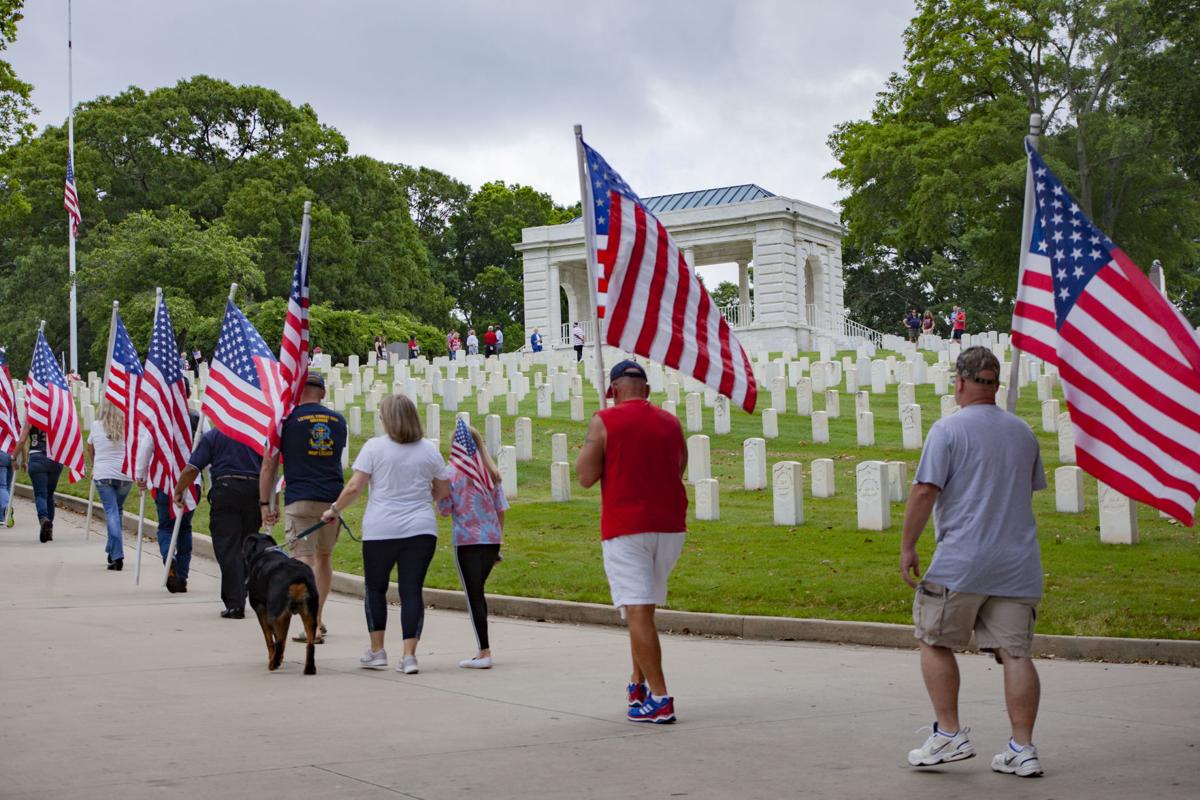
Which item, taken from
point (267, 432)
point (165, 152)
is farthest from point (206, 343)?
point (267, 432)

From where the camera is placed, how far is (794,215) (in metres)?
53.2

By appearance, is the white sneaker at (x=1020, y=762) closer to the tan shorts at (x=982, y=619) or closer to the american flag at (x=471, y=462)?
the tan shorts at (x=982, y=619)

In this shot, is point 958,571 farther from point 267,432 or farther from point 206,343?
point 206,343

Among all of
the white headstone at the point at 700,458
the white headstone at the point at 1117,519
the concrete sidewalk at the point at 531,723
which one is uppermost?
the white headstone at the point at 700,458

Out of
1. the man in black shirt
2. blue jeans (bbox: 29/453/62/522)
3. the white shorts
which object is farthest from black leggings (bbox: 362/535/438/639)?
blue jeans (bbox: 29/453/62/522)

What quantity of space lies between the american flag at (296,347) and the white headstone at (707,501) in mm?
6738

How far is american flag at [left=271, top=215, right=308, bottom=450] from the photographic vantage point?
34.6 feet

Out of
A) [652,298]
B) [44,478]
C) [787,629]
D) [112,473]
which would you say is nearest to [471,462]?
[652,298]

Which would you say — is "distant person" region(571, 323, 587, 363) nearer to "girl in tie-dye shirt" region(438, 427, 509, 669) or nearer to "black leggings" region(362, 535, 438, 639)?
→ "girl in tie-dye shirt" region(438, 427, 509, 669)

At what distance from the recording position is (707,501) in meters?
16.8

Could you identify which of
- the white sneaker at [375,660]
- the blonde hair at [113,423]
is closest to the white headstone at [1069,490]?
the white sneaker at [375,660]

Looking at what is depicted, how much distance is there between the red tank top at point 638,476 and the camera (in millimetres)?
7320

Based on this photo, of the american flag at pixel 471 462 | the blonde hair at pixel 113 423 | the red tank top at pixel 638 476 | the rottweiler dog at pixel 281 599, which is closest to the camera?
the red tank top at pixel 638 476

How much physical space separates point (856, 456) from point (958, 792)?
16.3 metres
